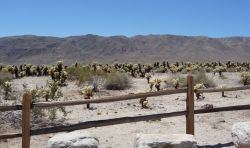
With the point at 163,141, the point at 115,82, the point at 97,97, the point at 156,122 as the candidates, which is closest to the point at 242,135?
the point at 163,141

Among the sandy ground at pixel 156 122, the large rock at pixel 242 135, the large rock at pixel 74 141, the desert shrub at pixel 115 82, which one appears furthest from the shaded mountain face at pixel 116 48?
the large rock at pixel 74 141

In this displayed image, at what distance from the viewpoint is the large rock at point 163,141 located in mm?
8273

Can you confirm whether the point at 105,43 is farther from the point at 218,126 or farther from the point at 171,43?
the point at 218,126

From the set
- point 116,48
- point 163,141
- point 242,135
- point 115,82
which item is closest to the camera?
point 163,141

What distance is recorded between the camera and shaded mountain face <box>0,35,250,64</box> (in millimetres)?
110250

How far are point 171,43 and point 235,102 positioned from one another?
10803 cm

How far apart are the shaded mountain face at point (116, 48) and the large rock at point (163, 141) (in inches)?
3812

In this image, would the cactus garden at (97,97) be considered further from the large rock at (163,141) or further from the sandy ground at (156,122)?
the large rock at (163,141)

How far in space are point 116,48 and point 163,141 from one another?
110319 millimetres

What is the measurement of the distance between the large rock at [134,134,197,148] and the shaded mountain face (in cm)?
9682

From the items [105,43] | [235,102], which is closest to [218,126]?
[235,102]

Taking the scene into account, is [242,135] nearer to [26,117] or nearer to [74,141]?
[74,141]

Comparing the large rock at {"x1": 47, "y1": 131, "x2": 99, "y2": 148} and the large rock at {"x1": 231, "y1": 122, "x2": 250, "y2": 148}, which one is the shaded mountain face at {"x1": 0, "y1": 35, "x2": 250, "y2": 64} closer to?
the large rock at {"x1": 231, "y1": 122, "x2": 250, "y2": 148}

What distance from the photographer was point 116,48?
118 m
